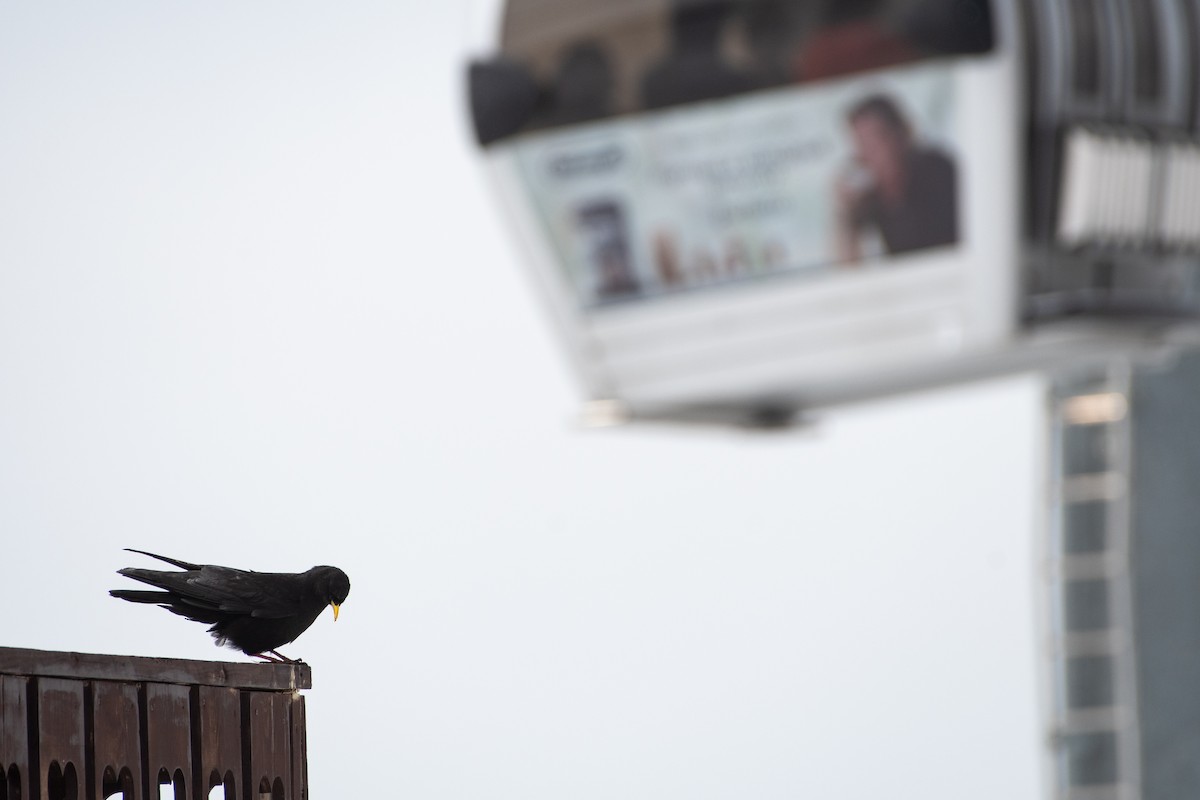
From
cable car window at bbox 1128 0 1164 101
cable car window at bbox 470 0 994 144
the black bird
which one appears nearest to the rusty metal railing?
the black bird

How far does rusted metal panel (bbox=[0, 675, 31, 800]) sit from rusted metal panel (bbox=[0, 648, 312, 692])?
4 cm

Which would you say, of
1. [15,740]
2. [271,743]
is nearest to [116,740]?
[15,740]

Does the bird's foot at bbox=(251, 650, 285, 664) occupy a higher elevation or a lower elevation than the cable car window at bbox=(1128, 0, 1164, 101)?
lower

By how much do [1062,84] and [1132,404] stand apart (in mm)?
4014

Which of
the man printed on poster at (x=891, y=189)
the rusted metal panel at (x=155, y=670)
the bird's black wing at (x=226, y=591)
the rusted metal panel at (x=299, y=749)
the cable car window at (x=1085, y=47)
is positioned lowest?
the rusted metal panel at (x=299, y=749)

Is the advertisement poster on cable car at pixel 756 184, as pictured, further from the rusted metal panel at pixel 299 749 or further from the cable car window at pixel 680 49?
the rusted metal panel at pixel 299 749

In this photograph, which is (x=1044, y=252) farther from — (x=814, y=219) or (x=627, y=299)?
(x=627, y=299)

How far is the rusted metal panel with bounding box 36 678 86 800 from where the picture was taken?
3605 millimetres

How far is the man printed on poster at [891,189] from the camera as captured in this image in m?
7.20

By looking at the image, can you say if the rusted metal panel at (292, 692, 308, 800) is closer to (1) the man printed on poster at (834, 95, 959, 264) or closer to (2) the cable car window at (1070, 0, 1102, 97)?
(1) the man printed on poster at (834, 95, 959, 264)

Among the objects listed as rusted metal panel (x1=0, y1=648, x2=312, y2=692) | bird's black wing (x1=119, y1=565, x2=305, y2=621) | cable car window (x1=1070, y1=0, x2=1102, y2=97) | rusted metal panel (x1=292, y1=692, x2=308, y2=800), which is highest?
cable car window (x1=1070, y1=0, x2=1102, y2=97)

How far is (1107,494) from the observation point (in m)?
10.2

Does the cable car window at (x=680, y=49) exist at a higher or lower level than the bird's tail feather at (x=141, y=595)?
higher

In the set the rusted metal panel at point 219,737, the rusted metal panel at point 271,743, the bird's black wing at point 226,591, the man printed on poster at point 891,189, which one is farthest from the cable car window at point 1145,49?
the rusted metal panel at point 219,737
